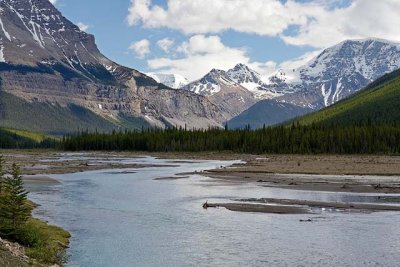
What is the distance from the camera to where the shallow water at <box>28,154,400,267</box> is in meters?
37.6

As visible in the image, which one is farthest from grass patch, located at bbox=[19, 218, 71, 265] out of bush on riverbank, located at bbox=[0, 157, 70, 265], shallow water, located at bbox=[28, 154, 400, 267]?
shallow water, located at bbox=[28, 154, 400, 267]

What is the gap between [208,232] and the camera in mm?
46719

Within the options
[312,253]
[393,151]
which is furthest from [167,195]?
[393,151]

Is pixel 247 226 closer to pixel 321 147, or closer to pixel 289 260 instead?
pixel 289 260

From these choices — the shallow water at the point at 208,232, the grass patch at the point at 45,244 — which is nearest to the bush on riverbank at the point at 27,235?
the grass patch at the point at 45,244

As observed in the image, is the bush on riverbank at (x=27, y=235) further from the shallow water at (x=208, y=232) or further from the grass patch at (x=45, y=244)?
the shallow water at (x=208, y=232)

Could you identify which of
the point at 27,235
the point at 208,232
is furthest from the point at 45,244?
the point at 208,232

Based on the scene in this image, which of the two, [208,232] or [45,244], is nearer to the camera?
[45,244]

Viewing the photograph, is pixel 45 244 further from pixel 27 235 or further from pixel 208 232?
pixel 208 232

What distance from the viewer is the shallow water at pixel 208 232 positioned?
37.6 metres

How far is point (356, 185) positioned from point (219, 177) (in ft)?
92.9

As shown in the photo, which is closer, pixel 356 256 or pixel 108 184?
pixel 356 256

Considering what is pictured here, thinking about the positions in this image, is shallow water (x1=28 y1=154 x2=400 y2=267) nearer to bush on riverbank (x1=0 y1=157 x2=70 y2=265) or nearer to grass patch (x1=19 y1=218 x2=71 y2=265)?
grass patch (x1=19 y1=218 x2=71 y2=265)

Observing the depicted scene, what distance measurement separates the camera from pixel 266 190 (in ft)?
259
